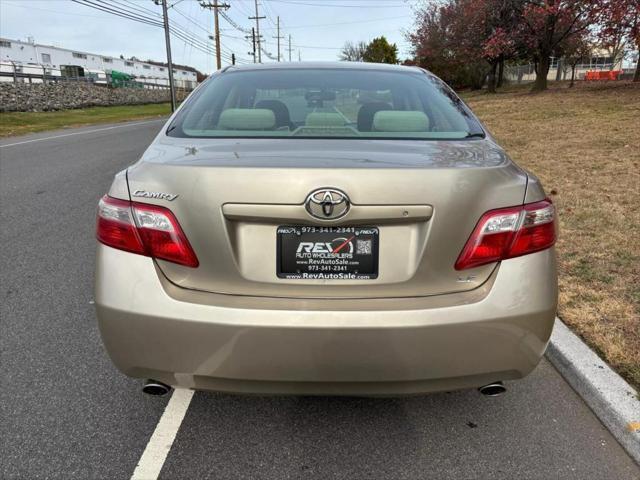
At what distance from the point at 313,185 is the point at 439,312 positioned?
635 mm

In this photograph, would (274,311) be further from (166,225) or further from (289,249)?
(166,225)

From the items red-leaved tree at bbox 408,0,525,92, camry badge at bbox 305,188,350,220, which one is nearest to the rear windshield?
camry badge at bbox 305,188,350,220

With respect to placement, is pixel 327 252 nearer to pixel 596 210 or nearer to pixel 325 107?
pixel 325 107

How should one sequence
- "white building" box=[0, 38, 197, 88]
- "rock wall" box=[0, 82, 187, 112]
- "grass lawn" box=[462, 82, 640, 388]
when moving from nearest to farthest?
"grass lawn" box=[462, 82, 640, 388]
"rock wall" box=[0, 82, 187, 112]
"white building" box=[0, 38, 197, 88]

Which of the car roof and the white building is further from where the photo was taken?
the white building

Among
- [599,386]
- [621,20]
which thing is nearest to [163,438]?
[599,386]

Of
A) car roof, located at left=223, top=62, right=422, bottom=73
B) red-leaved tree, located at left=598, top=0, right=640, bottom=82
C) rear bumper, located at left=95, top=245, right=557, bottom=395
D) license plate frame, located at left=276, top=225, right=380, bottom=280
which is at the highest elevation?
red-leaved tree, located at left=598, top=0, right=640, bottom=82

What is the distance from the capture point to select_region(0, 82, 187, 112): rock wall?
26.5 metres

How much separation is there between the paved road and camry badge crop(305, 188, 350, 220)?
1.11 metres

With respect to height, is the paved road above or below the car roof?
below

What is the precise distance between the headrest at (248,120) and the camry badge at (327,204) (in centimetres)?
87

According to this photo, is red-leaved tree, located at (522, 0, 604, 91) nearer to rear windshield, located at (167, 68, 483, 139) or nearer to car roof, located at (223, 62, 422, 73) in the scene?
car roof, located at (223, 62, 422, 73)

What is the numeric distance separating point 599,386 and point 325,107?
79.9 inches

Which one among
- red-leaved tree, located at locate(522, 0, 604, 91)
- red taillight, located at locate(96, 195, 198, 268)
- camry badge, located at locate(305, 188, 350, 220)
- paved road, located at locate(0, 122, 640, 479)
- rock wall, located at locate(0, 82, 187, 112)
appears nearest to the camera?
camry badge, located at locate(305, 188, 350, 220)
